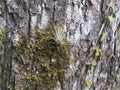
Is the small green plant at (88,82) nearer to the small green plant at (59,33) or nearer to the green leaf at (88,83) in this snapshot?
the green leaf at (88,83)

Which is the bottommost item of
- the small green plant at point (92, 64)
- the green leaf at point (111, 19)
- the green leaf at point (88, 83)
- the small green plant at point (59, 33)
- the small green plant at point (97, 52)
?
the green leaf at point (88, 83)

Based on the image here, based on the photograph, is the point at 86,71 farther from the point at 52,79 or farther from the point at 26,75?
the point at 26,75

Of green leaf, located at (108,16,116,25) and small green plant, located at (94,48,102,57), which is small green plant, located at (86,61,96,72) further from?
green leaf, located at (108,16,116,25)

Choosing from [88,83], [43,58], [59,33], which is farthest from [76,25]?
[88,83]

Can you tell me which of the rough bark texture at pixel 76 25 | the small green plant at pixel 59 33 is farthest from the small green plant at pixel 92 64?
the small green plant at pixel 59 33

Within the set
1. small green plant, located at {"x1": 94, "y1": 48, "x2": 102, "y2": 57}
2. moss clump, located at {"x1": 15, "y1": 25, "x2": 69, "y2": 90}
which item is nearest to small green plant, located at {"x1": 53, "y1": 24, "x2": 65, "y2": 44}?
moss clump, located at {"x1": 15, "y1": 25, "x2": 69, "y2": 90}

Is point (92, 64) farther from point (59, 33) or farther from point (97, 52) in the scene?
point (59, 33)

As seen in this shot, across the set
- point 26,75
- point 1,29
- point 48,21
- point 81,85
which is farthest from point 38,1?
point 81,85
